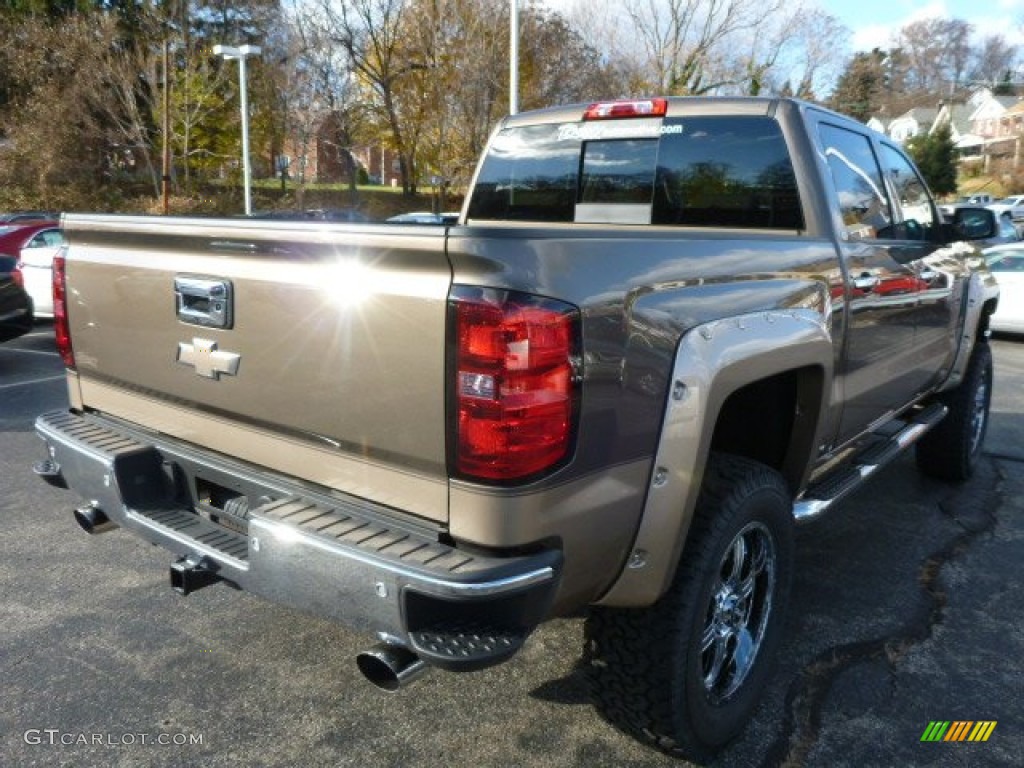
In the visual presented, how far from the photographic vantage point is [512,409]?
74.6 inches

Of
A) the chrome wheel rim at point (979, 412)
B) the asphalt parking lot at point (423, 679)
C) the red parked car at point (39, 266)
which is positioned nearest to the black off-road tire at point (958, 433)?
the chrome wheel rim at point (979, 412)

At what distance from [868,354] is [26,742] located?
331cm

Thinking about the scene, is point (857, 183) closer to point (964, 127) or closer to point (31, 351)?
point (31, 351)

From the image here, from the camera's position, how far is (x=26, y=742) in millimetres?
2576

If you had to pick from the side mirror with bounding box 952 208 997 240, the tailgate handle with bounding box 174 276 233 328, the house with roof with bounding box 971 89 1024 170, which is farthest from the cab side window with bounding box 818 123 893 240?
the house with roof with bounding box 971 89 1024 170

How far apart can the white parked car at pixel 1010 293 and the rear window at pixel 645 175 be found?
9491 millimetres

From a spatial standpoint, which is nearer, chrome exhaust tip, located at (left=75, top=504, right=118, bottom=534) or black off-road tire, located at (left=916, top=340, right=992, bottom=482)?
chrome exhaust tip, located at (left=75, top=504, right=118, bottom=534)

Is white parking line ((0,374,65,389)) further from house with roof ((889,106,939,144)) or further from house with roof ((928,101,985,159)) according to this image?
house with roof ((889,106,939,144))

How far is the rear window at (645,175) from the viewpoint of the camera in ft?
10.9

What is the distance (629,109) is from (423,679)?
8.30 ft

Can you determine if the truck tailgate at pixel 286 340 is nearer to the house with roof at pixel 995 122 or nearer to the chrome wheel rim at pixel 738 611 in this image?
the chrome wheel rim at pixel 738 611

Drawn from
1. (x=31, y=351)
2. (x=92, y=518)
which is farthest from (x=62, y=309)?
(x=31, y=351)

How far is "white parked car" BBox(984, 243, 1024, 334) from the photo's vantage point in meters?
11.3

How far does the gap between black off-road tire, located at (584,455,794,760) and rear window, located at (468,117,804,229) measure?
1.22 metres
